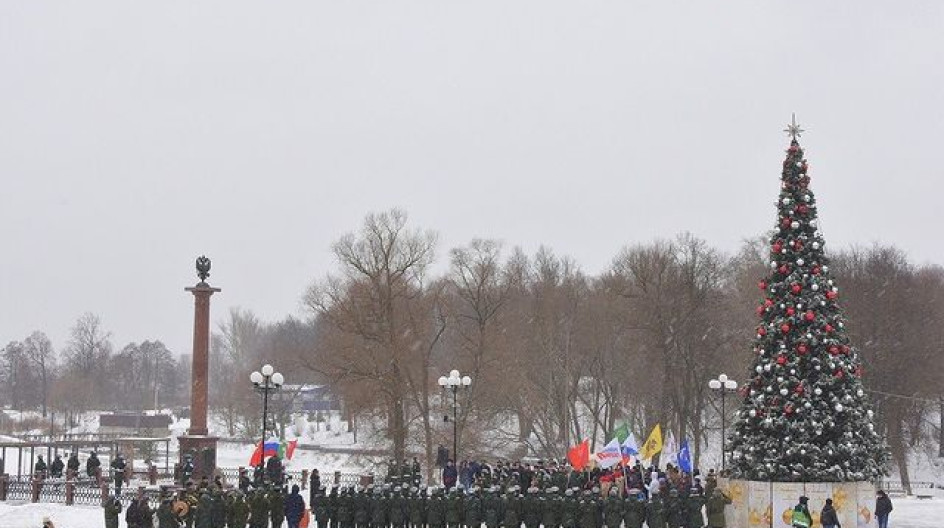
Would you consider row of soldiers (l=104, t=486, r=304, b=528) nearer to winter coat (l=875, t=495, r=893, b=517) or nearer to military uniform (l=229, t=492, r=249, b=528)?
military uniform (l=229, t=492, r=249, b=528)

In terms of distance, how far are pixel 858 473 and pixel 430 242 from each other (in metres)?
29.9

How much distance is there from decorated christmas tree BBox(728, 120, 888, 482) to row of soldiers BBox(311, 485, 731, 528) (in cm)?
225

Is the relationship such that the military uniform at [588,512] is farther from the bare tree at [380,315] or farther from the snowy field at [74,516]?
the bare tree at [380,315]

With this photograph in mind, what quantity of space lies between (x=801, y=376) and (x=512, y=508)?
806 centimetres

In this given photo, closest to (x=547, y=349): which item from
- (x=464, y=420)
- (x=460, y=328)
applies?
(x=460, y=328)

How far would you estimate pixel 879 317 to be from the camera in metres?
54.2

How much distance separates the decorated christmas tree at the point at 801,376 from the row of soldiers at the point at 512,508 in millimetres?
2249

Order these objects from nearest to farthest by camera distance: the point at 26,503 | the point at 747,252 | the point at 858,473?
the point at 858,473 < the point at 26,503 < the point at 747,252

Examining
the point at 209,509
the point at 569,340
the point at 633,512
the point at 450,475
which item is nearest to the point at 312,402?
the point at 569,340

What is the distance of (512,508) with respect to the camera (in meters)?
25.7

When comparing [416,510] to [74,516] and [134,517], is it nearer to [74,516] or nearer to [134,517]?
[134,517]

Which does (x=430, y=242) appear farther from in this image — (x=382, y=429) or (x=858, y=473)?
(x=858, y=473)

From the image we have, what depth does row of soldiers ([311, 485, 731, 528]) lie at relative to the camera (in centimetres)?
2523

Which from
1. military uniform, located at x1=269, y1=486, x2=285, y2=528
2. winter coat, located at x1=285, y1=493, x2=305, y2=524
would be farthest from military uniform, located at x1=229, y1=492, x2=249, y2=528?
winter coat, located at x1=285, y1=493, x2=305, y2=524
